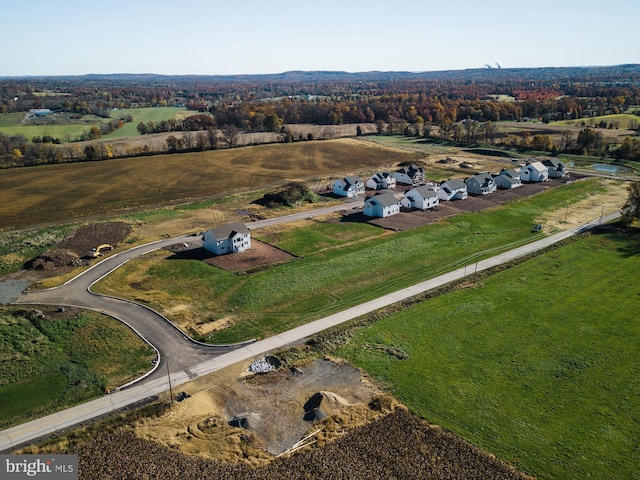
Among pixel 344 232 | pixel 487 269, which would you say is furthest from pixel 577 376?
pixel 344 232

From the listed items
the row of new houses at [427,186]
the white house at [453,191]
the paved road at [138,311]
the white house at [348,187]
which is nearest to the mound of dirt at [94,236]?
the paved road at [138,311]

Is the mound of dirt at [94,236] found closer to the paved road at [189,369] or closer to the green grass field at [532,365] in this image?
the paved road at [189,369]

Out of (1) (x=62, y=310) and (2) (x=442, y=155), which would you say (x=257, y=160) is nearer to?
(2) (x=442, y=155)

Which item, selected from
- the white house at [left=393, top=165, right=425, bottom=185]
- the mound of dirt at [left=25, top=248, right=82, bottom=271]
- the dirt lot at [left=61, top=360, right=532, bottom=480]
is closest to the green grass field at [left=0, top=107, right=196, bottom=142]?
the white house at [left=393, top=165, right=425, bottom=185]

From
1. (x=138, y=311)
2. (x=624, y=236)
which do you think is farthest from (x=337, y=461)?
(x=624, y=236)

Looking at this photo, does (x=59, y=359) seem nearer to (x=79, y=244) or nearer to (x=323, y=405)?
(x=323, y=405)

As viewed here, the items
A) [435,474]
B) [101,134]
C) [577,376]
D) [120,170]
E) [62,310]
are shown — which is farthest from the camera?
[101,134]

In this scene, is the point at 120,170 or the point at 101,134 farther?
the point at 101,134

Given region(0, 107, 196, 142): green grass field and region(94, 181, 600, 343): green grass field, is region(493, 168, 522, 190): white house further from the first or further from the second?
region(0, 107, 196, 142): green grass field
